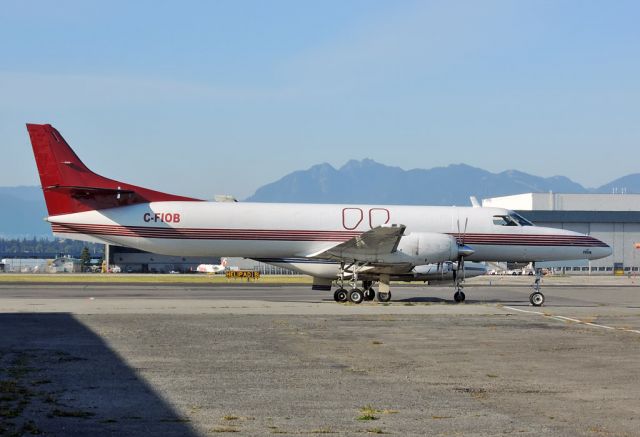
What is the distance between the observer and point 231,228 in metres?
33.2

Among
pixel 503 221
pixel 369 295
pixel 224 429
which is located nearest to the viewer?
pixel 224 429

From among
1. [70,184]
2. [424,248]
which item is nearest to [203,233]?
[70,184]

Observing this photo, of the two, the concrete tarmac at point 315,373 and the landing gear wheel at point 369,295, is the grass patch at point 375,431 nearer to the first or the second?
the concrete tarmac at point 315,373

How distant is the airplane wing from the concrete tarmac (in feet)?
16.6

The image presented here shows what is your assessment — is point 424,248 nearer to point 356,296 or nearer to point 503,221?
point 356,296

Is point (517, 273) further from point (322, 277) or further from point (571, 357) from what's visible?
point (571, 357)

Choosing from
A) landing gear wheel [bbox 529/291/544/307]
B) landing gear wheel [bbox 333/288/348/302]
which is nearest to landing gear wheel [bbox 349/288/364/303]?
landing gear wheel [bbox 333/288/348/302]

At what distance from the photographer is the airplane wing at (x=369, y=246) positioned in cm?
3052

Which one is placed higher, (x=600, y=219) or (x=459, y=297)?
(x=600, y=219)

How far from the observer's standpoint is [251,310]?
89.7ft

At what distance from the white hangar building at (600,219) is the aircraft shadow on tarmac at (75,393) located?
91.7 metres

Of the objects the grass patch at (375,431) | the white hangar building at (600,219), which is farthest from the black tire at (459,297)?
the white hangar building at (600,219)

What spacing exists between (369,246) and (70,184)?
40.4ft

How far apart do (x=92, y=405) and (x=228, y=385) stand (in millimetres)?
2485
